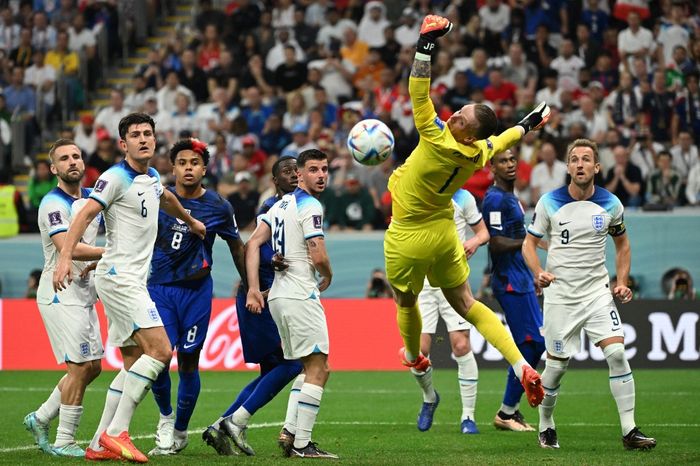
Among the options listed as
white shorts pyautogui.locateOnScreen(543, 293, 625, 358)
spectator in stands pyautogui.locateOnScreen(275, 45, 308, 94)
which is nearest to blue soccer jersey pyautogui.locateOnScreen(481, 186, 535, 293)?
white shorts pyautogui.locateOnScreen(543, 293, 625, 358)

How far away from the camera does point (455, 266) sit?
975cm

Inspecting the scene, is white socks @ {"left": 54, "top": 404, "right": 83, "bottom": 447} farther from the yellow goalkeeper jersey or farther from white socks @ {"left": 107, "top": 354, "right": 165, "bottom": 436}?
the yellow goalkeeper jersey

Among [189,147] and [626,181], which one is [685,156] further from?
[189,147]

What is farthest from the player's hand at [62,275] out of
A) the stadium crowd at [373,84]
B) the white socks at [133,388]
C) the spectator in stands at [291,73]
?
the spectator in stands at [291,73]

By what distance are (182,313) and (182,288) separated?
225 mm

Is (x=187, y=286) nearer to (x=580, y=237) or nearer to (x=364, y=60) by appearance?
(x=580, y=237)

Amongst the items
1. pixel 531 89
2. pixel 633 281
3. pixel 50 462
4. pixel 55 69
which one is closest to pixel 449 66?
pixel 531 89

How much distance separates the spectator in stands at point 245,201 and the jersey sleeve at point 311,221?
36.4 feet

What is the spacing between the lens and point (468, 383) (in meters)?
12.1

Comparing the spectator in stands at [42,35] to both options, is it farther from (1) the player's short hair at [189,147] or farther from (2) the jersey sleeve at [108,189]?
(2) the jersey sleeve at [108,189]

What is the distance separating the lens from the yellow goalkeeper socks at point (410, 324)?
33.0 ft

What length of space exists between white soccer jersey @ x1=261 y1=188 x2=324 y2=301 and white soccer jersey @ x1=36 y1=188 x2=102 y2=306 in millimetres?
1696

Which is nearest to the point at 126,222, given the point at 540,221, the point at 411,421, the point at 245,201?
the point at 540,221

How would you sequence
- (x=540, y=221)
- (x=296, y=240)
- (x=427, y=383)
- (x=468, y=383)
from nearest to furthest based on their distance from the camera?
(x=296, y=240) → (x=540, y=221) → (x=427, y=383) → (x=468, y=383)
